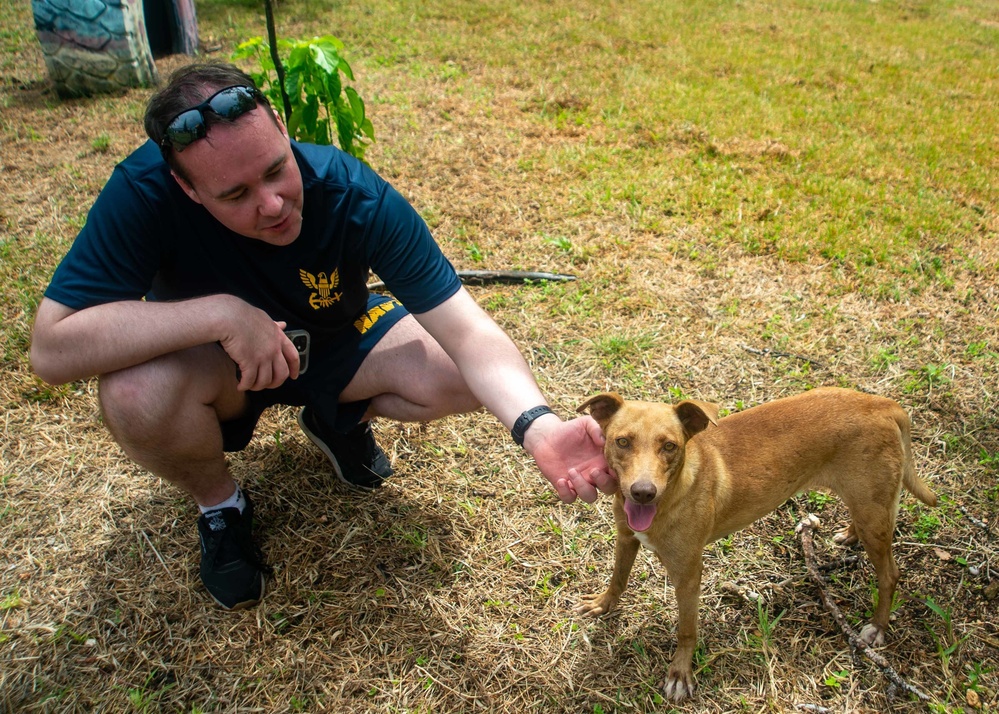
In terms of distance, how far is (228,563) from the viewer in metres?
2.65

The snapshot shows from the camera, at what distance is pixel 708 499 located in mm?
2432

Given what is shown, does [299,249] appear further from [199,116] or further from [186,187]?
[199,116]

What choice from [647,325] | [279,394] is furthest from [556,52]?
[279,394]

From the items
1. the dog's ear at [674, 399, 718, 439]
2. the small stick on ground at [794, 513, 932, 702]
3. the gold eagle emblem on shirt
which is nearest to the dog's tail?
the small stick on ground at [794, 513, 932, 702]

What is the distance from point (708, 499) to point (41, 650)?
→ 8.04 feet

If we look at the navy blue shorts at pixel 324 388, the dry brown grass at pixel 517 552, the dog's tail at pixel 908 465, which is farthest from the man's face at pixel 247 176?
the dog's tail at pixel 908 465

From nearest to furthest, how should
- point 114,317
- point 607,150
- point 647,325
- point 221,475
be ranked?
point 114,317 → point 221,475 → point 647,325 → point 607,150

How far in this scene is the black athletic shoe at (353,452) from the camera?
302 centimetres

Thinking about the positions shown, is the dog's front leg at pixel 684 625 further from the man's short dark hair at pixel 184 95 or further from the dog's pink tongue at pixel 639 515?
the man's short dark hair at pixel 184 95

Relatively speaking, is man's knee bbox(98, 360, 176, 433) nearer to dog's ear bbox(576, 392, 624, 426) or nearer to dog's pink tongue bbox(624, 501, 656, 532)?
dog's ear bbox(576, 392, 624, 426)

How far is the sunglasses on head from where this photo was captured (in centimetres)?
208

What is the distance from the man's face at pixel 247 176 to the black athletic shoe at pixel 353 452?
39.8 inches

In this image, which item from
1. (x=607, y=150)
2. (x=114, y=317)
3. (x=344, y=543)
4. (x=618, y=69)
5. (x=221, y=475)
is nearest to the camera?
(x=114, y=317)

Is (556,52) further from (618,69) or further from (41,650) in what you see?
(41,650)
